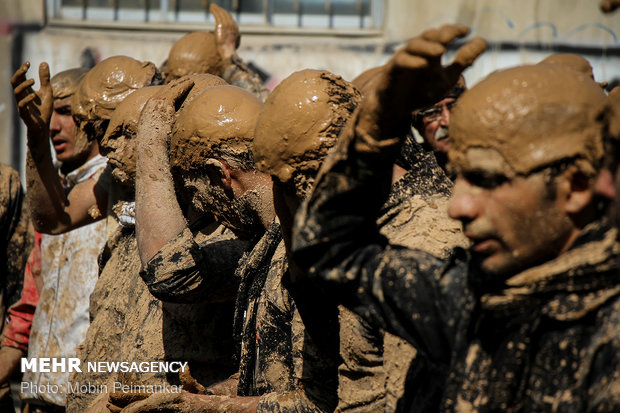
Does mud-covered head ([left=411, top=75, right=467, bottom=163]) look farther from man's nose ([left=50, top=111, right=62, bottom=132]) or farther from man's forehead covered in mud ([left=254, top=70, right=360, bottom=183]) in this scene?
man's nose ([left=50, top=111, right=62, bottom=132])

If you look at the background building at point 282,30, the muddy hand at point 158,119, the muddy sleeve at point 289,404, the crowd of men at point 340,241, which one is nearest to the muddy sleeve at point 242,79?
the crowd of men at point 340,241

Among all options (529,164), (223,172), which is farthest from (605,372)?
(223,172)

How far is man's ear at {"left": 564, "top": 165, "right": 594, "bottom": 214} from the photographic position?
1.78 m

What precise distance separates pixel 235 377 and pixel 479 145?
205 cm

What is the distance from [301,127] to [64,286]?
2748 millimetres

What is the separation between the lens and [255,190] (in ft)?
10.9

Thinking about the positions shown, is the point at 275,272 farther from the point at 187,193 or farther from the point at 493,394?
the point at 493,394

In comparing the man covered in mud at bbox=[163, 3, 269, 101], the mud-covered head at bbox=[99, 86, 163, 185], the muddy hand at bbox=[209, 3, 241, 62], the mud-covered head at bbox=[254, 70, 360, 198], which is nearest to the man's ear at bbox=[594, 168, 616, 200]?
the mud-covered head at bbox=[254, 70, 360, 198]

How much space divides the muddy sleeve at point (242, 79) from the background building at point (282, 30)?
3740 mm

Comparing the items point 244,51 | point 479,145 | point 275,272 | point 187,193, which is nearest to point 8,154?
point 244,51

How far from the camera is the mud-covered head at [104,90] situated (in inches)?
185

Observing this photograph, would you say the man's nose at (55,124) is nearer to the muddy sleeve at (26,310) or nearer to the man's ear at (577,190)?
the muddy sleeve at (26,310)

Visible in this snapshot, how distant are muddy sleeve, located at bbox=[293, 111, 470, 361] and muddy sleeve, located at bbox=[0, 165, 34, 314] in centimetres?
444

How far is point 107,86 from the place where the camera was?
4762 mm
